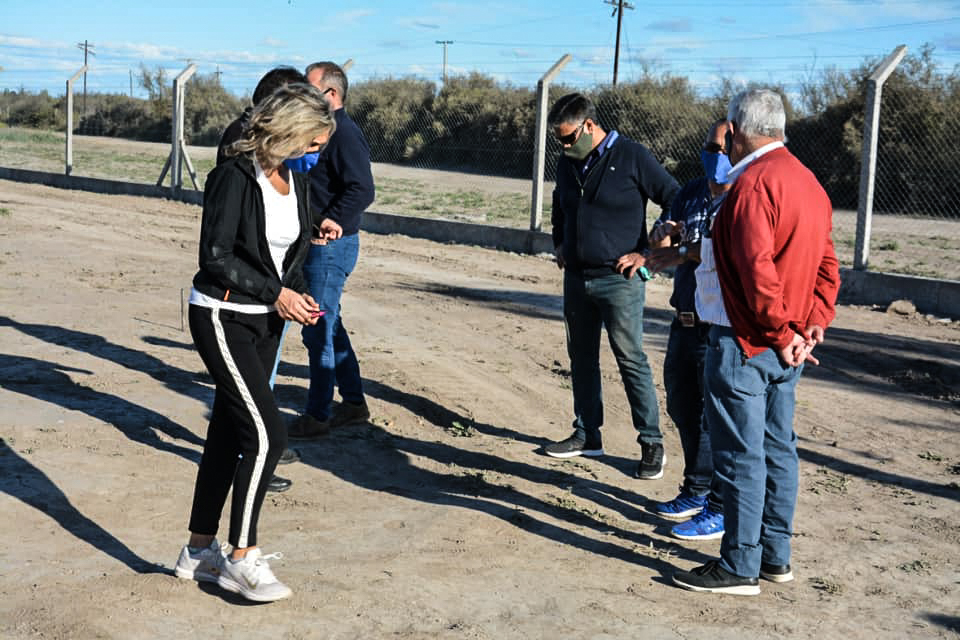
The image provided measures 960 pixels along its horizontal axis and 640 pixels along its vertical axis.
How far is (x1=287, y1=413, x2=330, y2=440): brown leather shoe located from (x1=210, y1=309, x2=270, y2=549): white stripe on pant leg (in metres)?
2.23

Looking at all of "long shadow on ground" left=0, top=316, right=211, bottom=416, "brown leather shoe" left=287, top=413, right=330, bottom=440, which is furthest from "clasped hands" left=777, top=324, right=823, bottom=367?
"long shadow on ground" left=0, top=316, right=211, bottom=416

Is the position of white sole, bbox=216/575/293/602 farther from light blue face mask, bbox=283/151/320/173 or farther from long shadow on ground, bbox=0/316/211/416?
long shadow on ground, bbox=0/316/211/416

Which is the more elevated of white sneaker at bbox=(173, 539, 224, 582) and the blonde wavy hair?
the blonde wavy hair

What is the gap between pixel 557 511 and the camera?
17.1 feet

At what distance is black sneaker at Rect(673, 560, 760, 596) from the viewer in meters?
4.18

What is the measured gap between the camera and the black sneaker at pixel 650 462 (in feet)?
19.0


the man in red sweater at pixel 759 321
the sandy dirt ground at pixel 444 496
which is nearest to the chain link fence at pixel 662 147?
the sandy dirt ground at pixel 444 496

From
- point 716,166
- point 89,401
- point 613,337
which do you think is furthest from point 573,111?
point 89,401

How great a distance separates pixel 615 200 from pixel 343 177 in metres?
1.49

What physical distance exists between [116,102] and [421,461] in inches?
1801

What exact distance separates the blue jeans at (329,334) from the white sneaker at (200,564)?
6.63 ft

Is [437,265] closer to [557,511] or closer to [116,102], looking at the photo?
Answer: [557,511]

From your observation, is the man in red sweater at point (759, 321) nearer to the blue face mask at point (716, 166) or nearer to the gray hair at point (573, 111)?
the blue face mask at point (716, 166)

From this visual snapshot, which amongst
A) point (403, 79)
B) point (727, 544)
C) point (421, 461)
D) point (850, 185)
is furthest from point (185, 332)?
point (403, 79)
